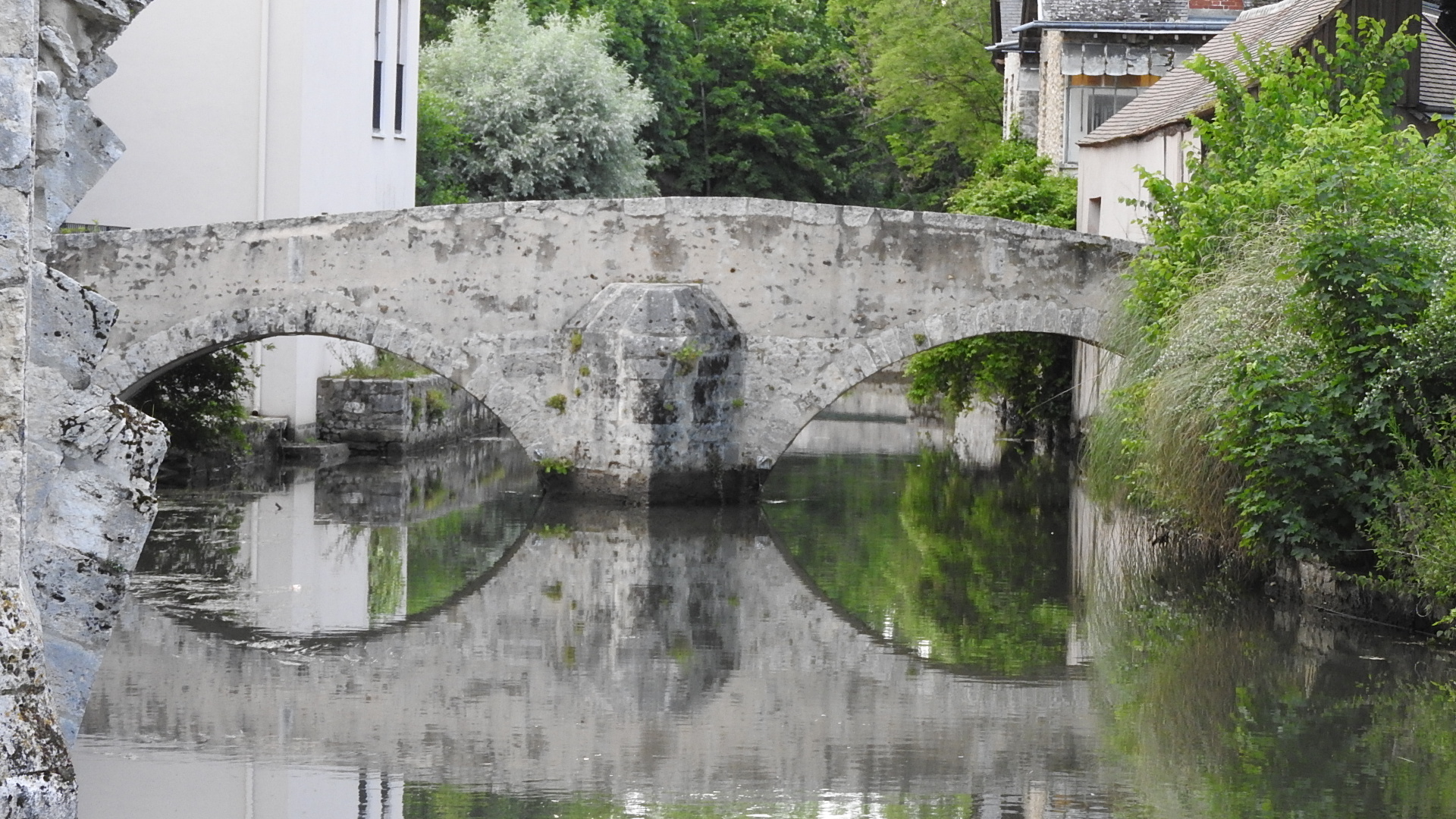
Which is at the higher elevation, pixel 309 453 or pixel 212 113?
pixel 212 113

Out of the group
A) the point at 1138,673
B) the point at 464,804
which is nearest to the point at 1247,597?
the point at 1138,673

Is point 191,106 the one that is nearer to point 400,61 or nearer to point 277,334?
point 277,334

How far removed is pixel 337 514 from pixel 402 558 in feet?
6.51

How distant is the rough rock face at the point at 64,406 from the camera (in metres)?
3.21

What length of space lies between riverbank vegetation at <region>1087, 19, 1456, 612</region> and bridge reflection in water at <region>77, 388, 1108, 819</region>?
1211 millimetres

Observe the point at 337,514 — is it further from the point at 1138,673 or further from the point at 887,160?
the point at 887,160

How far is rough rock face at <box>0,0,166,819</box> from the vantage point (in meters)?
3.21

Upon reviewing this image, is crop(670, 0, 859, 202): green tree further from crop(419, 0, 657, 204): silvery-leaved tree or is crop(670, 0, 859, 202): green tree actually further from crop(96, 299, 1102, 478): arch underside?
crop(96, 299, 1102, 478): arch underside

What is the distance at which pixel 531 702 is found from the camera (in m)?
7.41

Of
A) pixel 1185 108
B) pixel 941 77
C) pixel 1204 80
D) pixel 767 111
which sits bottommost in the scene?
pixel 1185 108

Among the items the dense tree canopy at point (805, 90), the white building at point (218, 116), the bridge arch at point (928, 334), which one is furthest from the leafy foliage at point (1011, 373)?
the dense tree canopy at point (805, 90)

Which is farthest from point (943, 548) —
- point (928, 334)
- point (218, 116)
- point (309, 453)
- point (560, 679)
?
point (218, 116)

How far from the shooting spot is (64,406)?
3.59 meters

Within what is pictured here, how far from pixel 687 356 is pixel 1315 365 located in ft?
17.4
